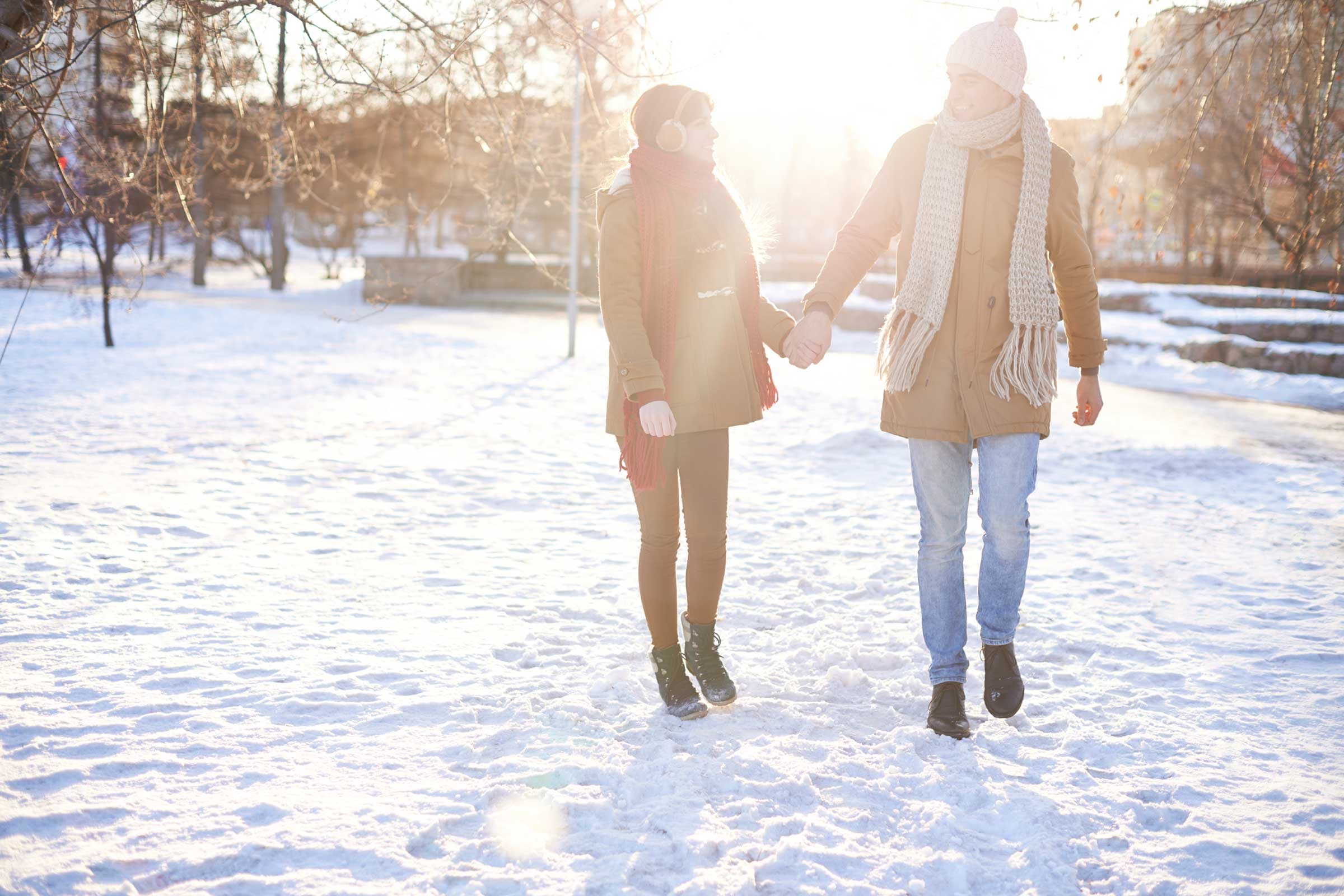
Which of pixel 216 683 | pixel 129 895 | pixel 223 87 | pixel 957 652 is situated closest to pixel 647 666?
pixel 957 652

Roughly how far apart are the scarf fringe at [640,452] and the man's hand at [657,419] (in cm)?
11

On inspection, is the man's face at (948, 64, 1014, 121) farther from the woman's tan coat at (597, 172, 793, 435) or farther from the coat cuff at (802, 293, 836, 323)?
the woman's tan coat at (597, 172, 793, 435)

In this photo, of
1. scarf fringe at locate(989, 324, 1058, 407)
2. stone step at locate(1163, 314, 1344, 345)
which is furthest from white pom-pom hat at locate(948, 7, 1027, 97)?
stone step at locate(1163, 314, 1344, 345)

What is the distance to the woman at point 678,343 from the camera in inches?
112

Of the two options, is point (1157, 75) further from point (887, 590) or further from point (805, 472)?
point (805, 472)

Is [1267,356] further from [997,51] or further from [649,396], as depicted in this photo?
[649,396]

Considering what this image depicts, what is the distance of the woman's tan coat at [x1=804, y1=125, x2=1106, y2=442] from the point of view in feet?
9.34

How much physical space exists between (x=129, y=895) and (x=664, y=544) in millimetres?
1569

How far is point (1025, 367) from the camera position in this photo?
2.81 meters

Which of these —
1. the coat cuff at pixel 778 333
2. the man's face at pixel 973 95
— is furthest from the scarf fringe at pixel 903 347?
the man's face at pixel 973 95

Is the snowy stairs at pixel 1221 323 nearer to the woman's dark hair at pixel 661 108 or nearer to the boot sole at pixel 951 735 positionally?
the boot sole at pixel 951 735

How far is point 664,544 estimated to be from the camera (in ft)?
9.96

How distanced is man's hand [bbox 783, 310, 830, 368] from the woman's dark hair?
663 mm

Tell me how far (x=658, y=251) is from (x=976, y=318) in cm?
92
